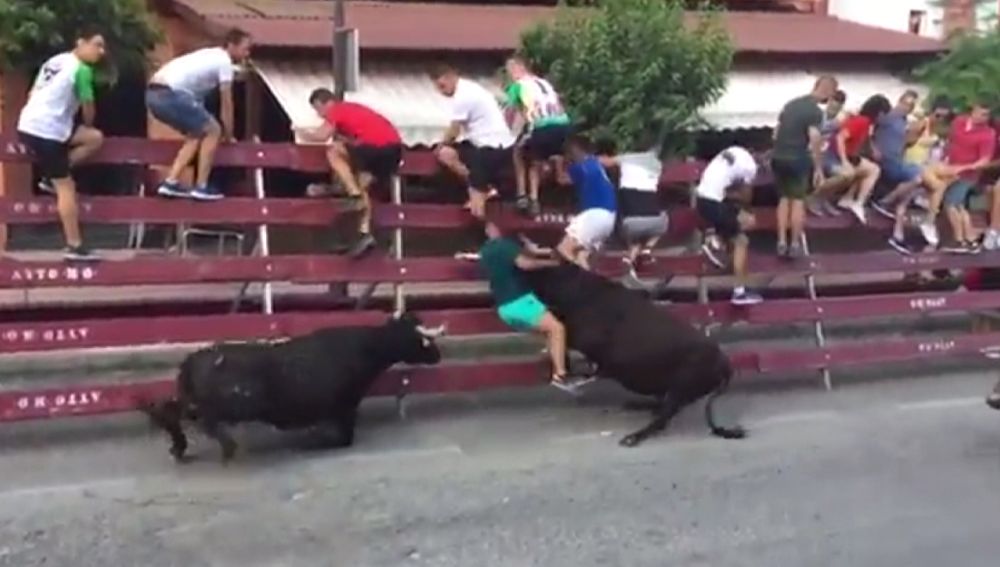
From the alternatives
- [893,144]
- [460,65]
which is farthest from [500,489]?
[460,65]

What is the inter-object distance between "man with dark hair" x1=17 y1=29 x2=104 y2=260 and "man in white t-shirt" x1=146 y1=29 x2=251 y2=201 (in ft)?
2.18

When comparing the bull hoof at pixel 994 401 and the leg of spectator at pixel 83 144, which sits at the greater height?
the leg of spectator at pixel 83 144

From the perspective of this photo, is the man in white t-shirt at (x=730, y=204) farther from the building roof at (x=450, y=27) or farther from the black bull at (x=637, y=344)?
the building roof at (x=450, y=27)

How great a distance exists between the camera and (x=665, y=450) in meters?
10.0

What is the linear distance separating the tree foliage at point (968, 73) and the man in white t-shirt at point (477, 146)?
8233 millimetres

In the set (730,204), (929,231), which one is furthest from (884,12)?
(730,204)

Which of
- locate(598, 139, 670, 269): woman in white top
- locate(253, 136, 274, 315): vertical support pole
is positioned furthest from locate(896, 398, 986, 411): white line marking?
locate(253, 136, 274, 315): vertical support pole

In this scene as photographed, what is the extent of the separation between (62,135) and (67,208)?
1.68 feet

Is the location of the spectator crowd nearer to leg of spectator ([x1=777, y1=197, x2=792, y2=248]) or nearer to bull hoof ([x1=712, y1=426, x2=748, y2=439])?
leg of spectator ([x1=777, y1=197, x2=792, y2=248])

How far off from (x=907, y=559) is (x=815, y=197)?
5.11m

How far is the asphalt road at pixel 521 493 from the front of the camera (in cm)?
789

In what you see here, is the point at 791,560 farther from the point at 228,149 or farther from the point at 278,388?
the point at 228,149

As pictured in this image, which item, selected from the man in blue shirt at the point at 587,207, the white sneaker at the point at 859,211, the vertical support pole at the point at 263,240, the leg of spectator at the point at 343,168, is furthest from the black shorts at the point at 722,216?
the vertical support pole at the point at 263,240

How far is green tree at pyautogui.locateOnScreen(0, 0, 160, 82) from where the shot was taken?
15664mm
